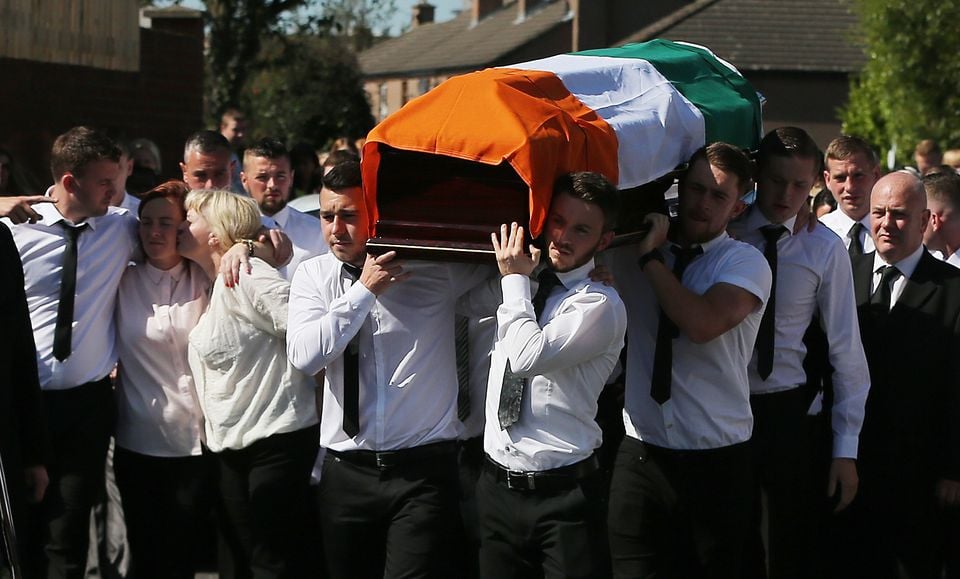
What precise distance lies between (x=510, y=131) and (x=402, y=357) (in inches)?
37.9

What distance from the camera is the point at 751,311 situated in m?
4.94

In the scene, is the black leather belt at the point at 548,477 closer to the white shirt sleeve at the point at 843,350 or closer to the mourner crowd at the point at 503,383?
the mourner crowd at the point at 503,383

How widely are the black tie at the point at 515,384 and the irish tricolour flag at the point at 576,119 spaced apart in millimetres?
308

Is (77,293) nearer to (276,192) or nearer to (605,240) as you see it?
(276,192)

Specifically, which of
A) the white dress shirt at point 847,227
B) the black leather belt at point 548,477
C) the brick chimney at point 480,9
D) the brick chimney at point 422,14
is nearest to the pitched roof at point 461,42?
the brick chimney at point 480,9

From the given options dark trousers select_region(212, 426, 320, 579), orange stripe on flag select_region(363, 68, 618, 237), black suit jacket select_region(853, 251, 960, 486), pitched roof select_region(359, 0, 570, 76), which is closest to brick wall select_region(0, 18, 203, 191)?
dark trousers select_region(212, 426, 320, 579)

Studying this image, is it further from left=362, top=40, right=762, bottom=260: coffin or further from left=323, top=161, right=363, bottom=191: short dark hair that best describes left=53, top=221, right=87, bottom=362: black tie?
left=362, top=40, right=762, bottom=260: coffin

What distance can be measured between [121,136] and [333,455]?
5616mm

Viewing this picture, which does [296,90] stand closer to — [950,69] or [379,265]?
[950,69]

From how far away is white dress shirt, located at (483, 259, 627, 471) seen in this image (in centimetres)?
439

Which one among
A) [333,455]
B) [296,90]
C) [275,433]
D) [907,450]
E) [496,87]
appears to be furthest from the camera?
[296,90]

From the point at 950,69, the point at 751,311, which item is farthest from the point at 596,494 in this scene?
the point at 950,69

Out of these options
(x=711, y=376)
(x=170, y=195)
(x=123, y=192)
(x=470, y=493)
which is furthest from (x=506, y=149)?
(x=123, y=192)

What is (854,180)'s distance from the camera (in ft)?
21.7
